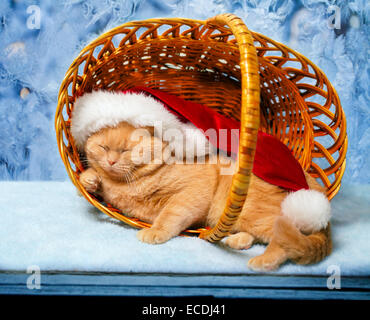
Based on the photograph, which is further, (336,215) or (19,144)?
(19,144)

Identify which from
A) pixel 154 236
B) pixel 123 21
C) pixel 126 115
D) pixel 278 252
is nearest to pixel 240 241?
pixel 278 252

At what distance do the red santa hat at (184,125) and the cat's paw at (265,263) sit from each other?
0.27 m

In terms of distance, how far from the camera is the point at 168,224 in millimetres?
934

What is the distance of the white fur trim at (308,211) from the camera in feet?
2.77

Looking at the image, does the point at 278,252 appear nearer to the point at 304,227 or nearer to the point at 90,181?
the point at 304,227

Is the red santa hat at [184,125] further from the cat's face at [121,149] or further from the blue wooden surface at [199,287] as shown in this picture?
the blue wooden surface at [199,287]

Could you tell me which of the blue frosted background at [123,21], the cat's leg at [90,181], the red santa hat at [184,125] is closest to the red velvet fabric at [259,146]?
the red santa hat at [184,125]

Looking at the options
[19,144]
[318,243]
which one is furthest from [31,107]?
[318,243]

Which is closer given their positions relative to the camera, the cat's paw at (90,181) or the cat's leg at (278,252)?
the cat's leg at (278,252)

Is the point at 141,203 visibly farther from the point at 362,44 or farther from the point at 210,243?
the point at 362,44

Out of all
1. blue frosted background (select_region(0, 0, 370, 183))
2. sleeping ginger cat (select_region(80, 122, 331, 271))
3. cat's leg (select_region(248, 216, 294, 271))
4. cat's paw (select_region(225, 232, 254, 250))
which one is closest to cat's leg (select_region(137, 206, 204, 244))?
sleeping ginger cat (select_region(80, 122, 331, 271))

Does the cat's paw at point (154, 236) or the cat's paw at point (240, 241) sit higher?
the cat's paw at point (154, 236)

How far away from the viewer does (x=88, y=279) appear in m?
0.79

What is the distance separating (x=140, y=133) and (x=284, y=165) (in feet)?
1.55
